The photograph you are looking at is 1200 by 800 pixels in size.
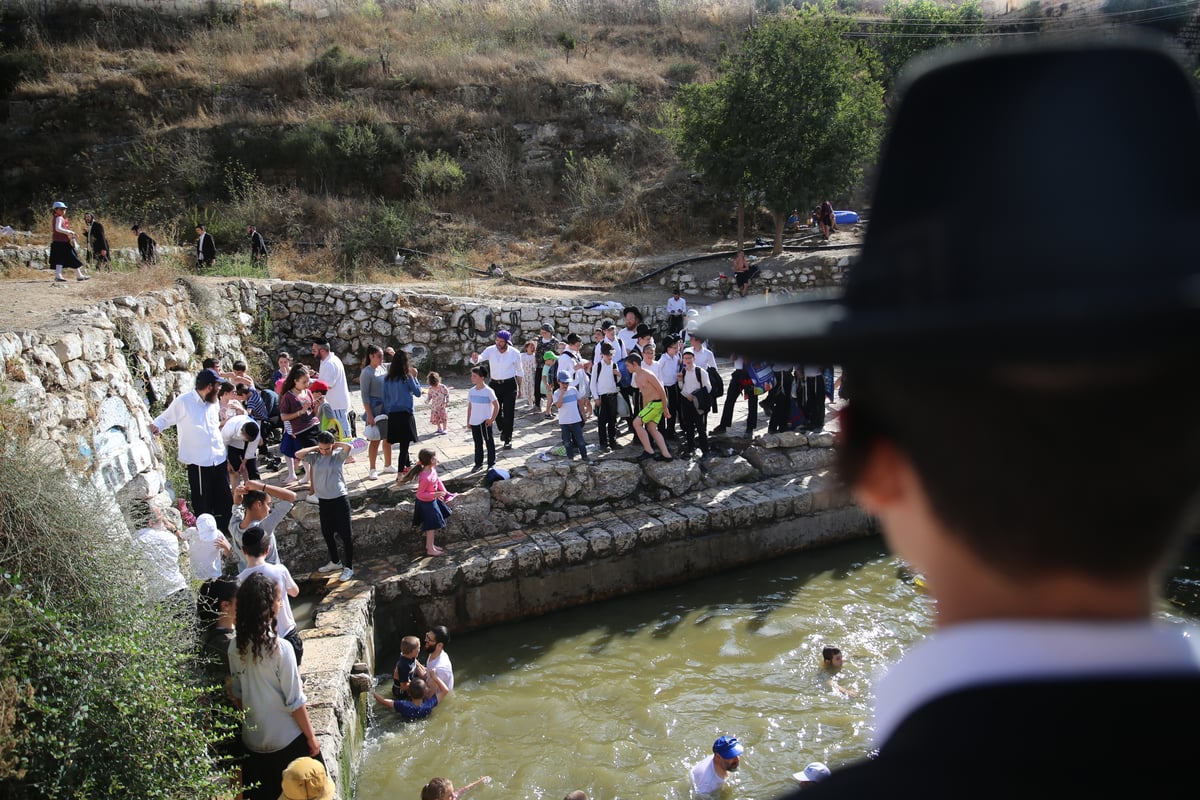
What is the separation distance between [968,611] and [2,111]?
31772mm

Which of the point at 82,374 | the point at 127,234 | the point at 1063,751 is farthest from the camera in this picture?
the point at 127,234

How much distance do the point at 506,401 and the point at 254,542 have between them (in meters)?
5.31

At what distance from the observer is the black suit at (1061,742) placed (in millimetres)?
700

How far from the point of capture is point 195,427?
691 cm

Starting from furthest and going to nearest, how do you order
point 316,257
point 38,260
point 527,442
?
point 316,257, point 38,260, point 527,442

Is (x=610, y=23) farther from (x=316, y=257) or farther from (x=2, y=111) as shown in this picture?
(x=2, y=111)

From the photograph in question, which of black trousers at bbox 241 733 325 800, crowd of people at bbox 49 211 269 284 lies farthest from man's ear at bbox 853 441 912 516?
crowd of people at bbox 49 211 269 284

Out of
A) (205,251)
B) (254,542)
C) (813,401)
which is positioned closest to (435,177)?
(205,251)

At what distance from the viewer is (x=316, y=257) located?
1988 cm

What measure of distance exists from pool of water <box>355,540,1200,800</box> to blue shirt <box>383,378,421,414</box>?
274 centimetres

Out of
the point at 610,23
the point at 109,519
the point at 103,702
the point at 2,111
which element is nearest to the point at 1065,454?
the point at 103,702

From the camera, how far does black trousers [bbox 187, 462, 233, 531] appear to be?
7.13m

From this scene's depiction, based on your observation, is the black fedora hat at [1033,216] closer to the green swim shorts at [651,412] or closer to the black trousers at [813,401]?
the green swim shorts at [651,412]

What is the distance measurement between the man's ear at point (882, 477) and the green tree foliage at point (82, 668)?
157 inches
